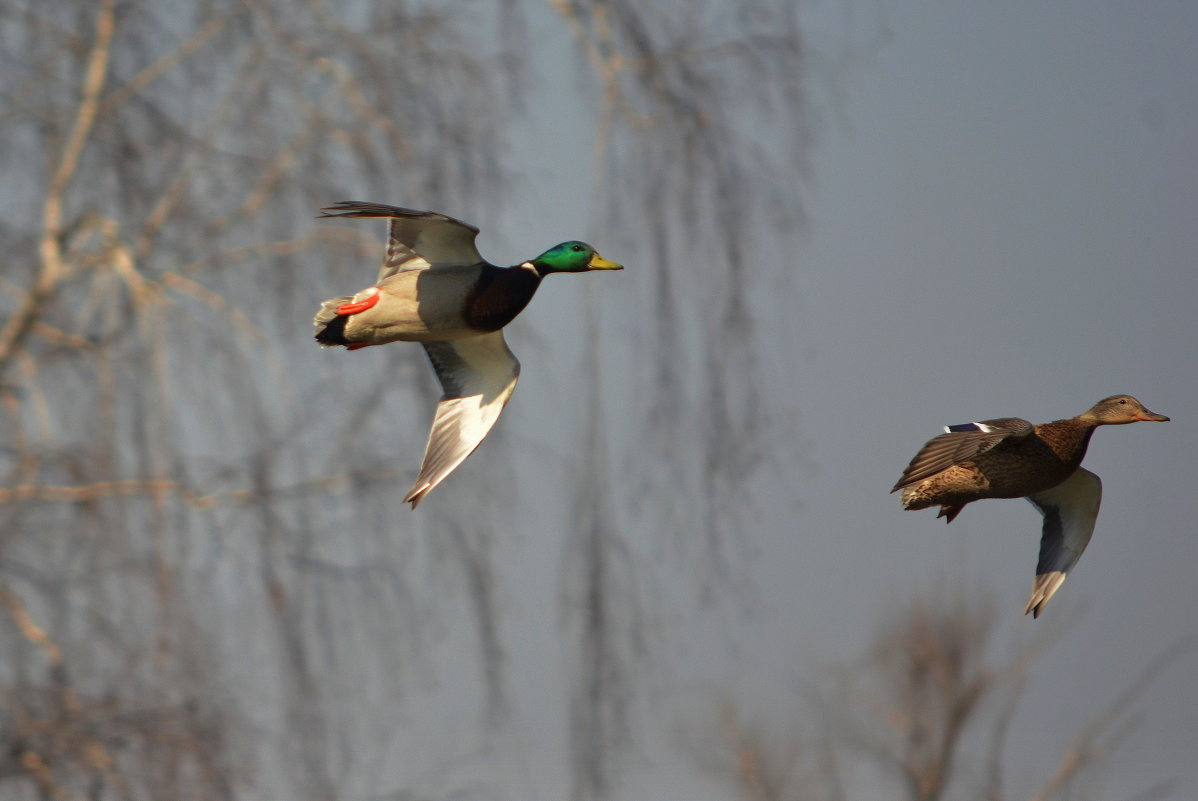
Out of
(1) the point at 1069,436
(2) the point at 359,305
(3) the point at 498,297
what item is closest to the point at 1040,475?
(1) the point at 1069,436

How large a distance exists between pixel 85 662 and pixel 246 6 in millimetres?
1833

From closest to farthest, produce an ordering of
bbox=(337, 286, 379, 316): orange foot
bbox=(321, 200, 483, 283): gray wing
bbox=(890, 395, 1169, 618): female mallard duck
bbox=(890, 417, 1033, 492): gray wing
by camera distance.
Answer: bbox=(890, 417, 1033, 492): gray wing, bbox=(890, 395, 1169, 618): female mallard duck, bbox=(337, 286, 379, 316): orange foot, bbox=(321, 200, 483, 283): gray wing

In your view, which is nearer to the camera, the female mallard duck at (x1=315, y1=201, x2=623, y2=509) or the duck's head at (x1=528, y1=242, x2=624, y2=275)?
the female mallard duck at (x1=315, y1=201, x2=623, y2=509)

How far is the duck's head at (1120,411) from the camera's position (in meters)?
1.99

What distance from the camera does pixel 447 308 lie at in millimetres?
2279

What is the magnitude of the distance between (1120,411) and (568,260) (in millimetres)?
991

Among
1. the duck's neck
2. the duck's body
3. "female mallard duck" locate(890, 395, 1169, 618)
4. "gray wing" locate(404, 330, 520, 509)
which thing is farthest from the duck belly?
the duck's neck

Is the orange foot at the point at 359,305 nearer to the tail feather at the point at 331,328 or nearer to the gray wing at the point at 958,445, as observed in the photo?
the tail feather at the point at 331,328

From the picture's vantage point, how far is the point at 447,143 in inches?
145

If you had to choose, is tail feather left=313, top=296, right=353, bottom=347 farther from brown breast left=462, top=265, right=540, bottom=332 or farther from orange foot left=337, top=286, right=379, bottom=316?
brown breast left=462, top=265, right=540, bottom=332

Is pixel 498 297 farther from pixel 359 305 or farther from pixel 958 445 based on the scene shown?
pixel 958 445

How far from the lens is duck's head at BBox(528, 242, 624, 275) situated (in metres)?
2.47

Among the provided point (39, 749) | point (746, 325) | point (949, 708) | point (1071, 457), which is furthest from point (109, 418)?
point (949, 708)

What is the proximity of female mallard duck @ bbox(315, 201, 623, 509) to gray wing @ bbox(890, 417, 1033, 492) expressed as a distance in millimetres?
711
